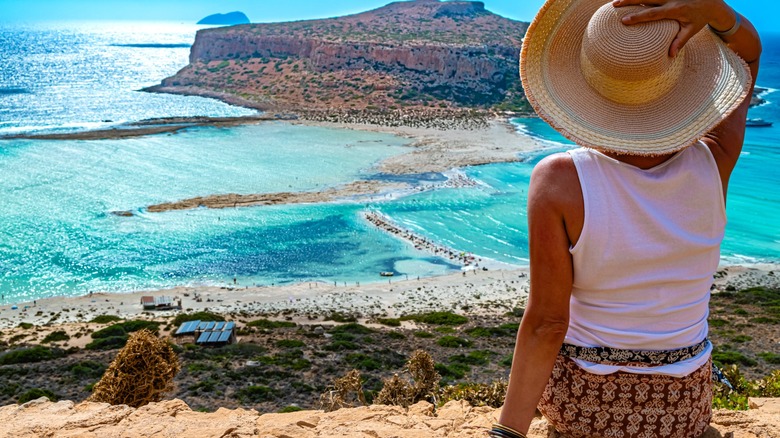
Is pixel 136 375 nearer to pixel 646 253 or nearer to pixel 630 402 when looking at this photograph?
pixel 630 402

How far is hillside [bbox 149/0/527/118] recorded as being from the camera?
7312cm

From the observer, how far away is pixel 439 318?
2027cm

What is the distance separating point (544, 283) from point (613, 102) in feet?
1.86

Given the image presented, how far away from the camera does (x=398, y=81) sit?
77062mm

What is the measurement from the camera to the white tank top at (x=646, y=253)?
1.71 m

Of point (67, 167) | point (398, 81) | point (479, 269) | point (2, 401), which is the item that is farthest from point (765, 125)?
point (2, 401)

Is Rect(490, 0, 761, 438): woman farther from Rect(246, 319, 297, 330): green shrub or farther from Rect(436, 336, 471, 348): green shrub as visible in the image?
Rect(246, 319, 297, 330): green shrub

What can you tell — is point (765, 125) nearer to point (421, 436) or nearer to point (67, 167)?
point (67, 167)

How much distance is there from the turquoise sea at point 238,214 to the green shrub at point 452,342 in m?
7.46

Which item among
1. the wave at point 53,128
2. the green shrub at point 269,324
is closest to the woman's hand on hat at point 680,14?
the green shrub at point 269,324

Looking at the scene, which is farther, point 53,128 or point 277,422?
point 53,128

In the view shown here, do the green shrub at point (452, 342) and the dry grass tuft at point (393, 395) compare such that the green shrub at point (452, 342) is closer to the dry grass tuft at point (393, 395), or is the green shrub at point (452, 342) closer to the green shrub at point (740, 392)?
the dry grass tuft at point (393, 395)

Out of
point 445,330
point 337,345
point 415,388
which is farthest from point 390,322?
point 415,388

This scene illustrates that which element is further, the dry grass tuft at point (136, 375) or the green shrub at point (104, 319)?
the green shrub at point (104, 319)
